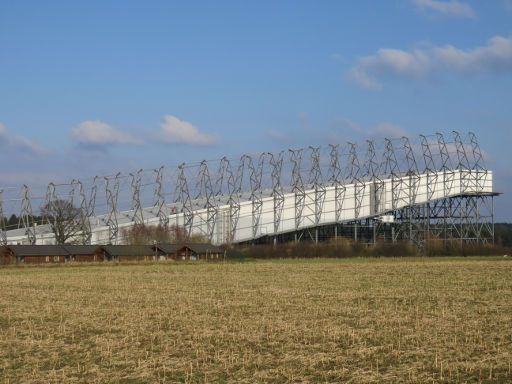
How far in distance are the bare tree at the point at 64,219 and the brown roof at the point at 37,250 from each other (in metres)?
10.2

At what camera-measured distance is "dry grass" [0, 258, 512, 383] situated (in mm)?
13281

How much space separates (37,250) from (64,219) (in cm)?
1806

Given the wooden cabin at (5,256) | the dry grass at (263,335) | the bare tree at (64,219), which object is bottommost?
the dry grass at (263,335)

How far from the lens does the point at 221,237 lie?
8431 cm

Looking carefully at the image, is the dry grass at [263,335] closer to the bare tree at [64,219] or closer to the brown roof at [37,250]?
the brown roof at [37,250]

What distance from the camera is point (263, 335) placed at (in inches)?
690

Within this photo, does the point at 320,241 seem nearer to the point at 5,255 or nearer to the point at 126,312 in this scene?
the point at 5,255

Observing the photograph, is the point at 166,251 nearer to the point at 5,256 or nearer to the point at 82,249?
the point at 82,249

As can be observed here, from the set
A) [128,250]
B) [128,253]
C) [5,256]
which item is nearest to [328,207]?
[128,250]

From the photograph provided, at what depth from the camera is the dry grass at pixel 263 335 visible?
13.3m

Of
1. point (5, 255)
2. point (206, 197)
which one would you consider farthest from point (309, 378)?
point (206, 197)

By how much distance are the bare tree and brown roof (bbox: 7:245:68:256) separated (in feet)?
33.6

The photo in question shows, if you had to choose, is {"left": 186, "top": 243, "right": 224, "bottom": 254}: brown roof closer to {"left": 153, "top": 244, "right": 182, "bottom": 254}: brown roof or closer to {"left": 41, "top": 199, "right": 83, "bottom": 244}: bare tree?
{"left": 153, "top": 244, "right": 182, "bottom": 254}: brown roof

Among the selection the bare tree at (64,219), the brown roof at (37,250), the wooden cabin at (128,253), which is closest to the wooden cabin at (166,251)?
the wooden cabin at (128,253)
